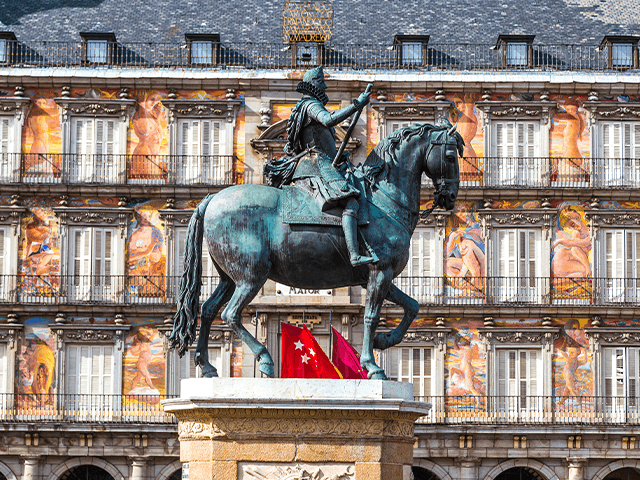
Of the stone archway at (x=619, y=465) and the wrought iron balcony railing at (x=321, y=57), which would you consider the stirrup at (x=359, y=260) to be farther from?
the wrought iron balcony railing at (x=321, y=57)

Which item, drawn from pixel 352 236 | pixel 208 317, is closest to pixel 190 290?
pixel 208 317

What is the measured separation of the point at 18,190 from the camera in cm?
3700

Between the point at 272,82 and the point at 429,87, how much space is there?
4880 mm

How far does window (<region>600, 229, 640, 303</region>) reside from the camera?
1453 inches

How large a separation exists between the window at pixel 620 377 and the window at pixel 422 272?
5.50 m

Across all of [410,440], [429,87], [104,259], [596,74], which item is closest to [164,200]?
[104,259]

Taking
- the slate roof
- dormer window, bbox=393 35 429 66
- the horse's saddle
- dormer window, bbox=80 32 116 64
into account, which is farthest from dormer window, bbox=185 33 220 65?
the horse's saddle

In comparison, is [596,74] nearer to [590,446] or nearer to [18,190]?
[590,446]

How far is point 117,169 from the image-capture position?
3731cm

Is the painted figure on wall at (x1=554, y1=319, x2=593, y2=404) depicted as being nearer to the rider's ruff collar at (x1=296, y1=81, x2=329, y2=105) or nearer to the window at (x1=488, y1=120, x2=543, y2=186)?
the window at (x1=488, y1=120, x2=543, y2=186)

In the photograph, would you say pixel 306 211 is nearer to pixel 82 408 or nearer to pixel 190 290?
pixel 190 290

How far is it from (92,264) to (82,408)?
14.3 feet

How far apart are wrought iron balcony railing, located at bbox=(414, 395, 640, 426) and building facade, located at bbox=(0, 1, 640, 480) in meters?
0.06

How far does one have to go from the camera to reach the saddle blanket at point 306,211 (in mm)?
10523
